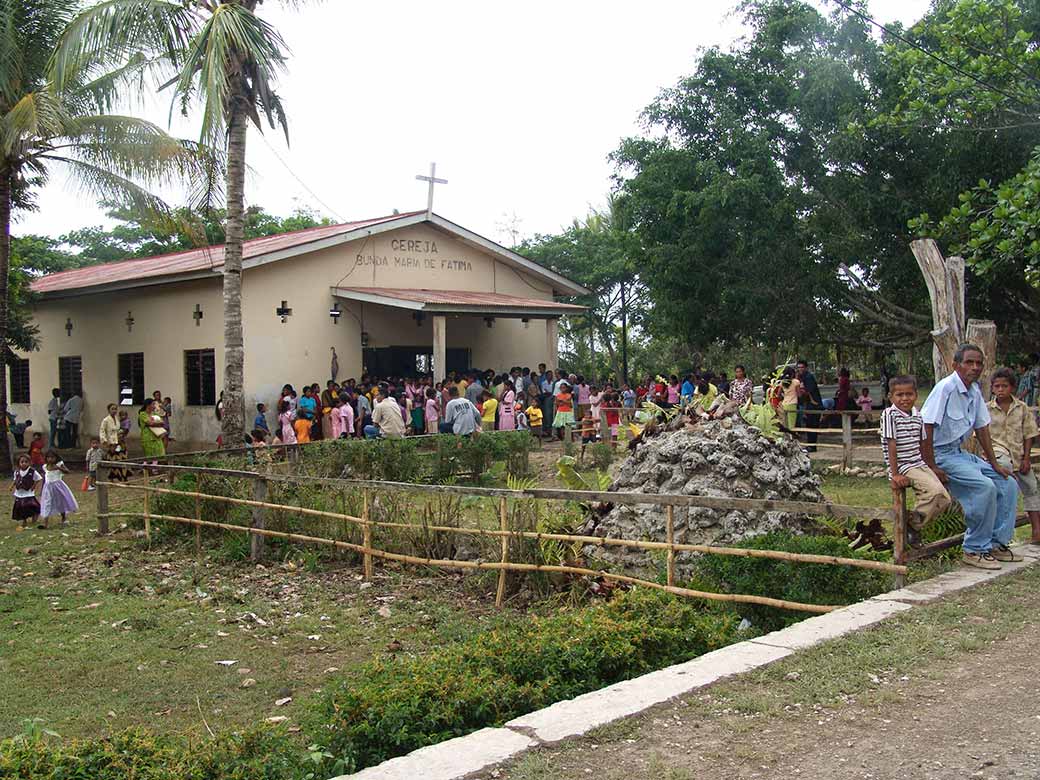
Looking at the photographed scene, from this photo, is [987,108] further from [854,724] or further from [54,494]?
[54,494]

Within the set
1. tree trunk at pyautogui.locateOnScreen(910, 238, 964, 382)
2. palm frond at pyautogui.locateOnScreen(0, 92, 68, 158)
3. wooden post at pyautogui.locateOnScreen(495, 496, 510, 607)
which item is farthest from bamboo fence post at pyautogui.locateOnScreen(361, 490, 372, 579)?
palm frond at pyautogui.locateOnScreen(0, 92, 68, 158)

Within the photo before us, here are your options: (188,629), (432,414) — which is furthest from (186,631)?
(432,414)

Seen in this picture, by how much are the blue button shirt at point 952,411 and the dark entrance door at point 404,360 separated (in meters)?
16.1

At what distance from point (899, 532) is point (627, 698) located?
8.44ft

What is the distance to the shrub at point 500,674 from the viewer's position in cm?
431

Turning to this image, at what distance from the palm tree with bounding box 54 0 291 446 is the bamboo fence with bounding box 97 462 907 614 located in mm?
4331

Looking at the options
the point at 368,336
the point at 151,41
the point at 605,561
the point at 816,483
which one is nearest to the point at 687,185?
the point at 368,336

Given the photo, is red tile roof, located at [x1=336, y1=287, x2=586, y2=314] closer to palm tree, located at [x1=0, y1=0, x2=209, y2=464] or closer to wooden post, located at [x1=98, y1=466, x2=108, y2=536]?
palm tree, located at [x1=0, y1=0, x2=209, y2=464]

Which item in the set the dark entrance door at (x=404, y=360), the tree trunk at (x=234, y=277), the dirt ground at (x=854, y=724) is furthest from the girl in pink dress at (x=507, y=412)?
the dirt ground at (x=854, y=724)

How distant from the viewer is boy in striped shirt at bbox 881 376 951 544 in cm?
627

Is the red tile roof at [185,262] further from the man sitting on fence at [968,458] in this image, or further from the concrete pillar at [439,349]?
the man sitting on fence at [968,458]

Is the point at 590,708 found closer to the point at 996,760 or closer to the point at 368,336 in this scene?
the point at 996,760

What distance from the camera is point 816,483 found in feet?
28.8

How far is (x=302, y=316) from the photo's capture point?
2055 centimetres
